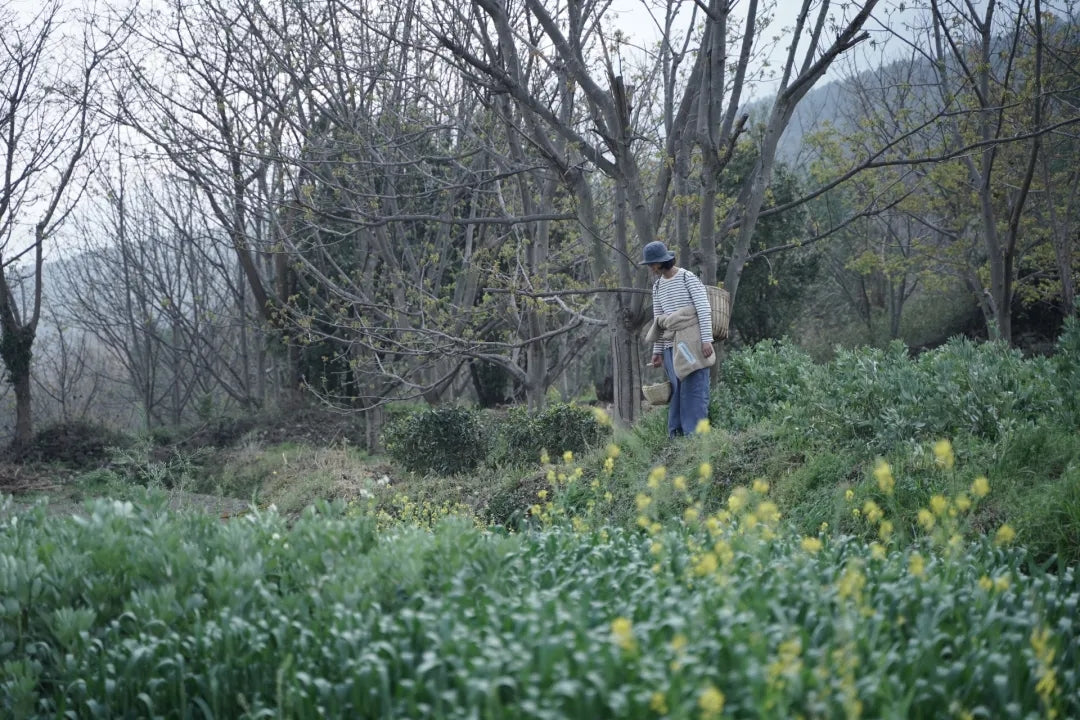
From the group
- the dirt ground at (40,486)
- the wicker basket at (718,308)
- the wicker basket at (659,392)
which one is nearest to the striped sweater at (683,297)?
the wicker basket at (718,308)

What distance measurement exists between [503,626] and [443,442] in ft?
29.0

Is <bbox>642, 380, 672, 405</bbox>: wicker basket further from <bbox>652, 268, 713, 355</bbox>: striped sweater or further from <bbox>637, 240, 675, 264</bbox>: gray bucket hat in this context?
<bbox>637, 240, 675, 264</bbox>: gray bucket hat

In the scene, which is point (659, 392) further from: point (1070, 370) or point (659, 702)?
point (659, 702)

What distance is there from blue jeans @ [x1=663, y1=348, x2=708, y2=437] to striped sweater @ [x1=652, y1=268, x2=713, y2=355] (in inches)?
15.3

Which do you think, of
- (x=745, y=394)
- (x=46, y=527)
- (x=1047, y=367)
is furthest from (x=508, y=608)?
(x=745, y=394)

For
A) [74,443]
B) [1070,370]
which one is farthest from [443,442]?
[74,443]

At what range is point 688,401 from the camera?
862 cm

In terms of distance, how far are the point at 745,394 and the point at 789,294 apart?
11613mm

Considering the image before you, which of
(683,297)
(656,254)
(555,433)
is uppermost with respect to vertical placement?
(656,254)

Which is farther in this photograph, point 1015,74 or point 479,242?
point 479,242

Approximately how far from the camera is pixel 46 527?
4617 mm

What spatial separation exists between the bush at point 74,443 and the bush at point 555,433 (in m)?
8.63

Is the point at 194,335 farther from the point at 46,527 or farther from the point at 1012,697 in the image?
the point at 1012,697

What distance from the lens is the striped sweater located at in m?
8.43
